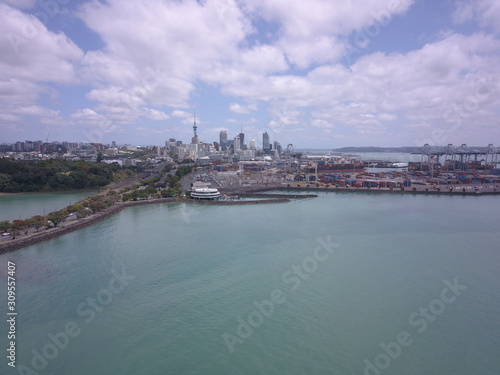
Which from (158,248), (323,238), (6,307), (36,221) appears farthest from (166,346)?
(36,221)

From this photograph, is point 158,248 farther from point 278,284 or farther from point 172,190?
point 172,190

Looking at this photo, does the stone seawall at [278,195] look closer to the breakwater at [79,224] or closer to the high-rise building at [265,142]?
the breakwater at [79,224]

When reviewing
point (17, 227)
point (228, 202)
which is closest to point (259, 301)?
point (17, 227)

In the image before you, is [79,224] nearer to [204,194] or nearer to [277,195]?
[204,194]

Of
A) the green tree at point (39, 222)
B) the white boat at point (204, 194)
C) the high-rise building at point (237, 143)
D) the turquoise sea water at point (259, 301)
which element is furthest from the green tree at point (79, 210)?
the high-rise building at point (237, 143)

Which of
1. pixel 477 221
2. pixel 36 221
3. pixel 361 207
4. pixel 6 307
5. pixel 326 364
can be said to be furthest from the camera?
pixel 361 207
